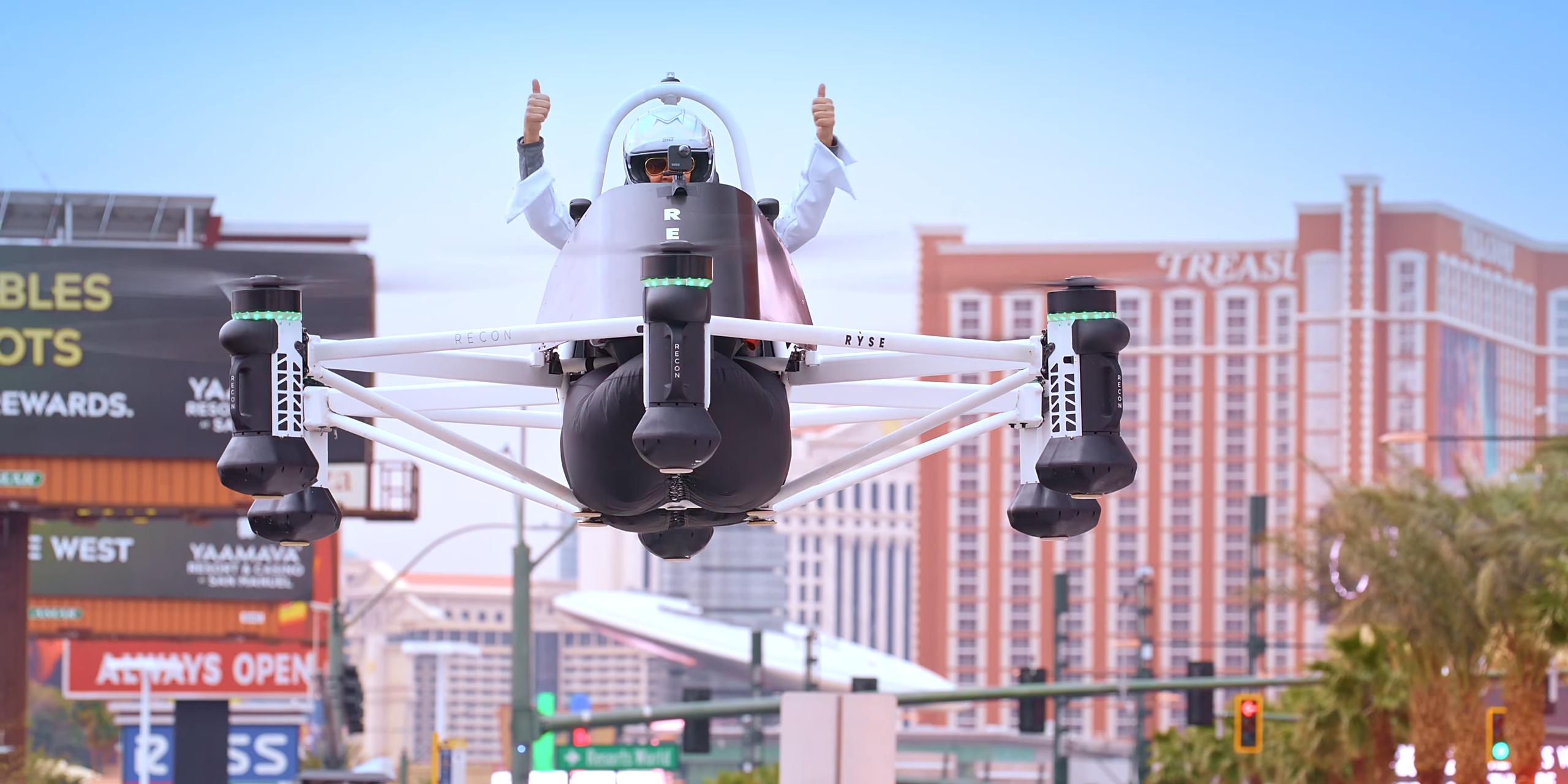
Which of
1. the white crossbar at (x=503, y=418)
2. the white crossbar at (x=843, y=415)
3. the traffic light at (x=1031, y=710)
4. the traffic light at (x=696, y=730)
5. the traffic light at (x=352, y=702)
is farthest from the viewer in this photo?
the traffic light at (x=1031, y=710)

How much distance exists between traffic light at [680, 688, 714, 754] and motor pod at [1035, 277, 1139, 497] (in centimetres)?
2669

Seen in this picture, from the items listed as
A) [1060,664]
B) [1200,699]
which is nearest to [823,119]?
[1200,699]

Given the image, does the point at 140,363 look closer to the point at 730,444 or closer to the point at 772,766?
the point at 772,766

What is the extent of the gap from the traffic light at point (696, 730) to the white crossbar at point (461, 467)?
84.0 ft

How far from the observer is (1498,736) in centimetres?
3662

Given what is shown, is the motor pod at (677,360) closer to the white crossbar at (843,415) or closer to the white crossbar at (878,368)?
the white crossbar at (878,368)

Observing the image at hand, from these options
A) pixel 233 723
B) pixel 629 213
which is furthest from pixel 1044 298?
pixel 233 723

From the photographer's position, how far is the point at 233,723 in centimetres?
8244

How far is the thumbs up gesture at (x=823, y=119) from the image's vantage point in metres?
12.4

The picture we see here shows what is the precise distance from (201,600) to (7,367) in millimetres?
17369

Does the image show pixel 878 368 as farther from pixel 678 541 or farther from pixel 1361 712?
pixel 1361 712

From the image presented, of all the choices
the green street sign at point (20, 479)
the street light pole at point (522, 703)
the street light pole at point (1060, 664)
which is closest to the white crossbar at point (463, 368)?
the street light pole at point (522, 703)

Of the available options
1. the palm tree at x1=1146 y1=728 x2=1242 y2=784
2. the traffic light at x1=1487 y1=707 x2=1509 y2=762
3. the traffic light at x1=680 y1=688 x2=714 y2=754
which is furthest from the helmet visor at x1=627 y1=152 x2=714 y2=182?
the palm tree at x1=1146 y1=728 x2=1242 y2=784

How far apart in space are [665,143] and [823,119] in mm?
967
